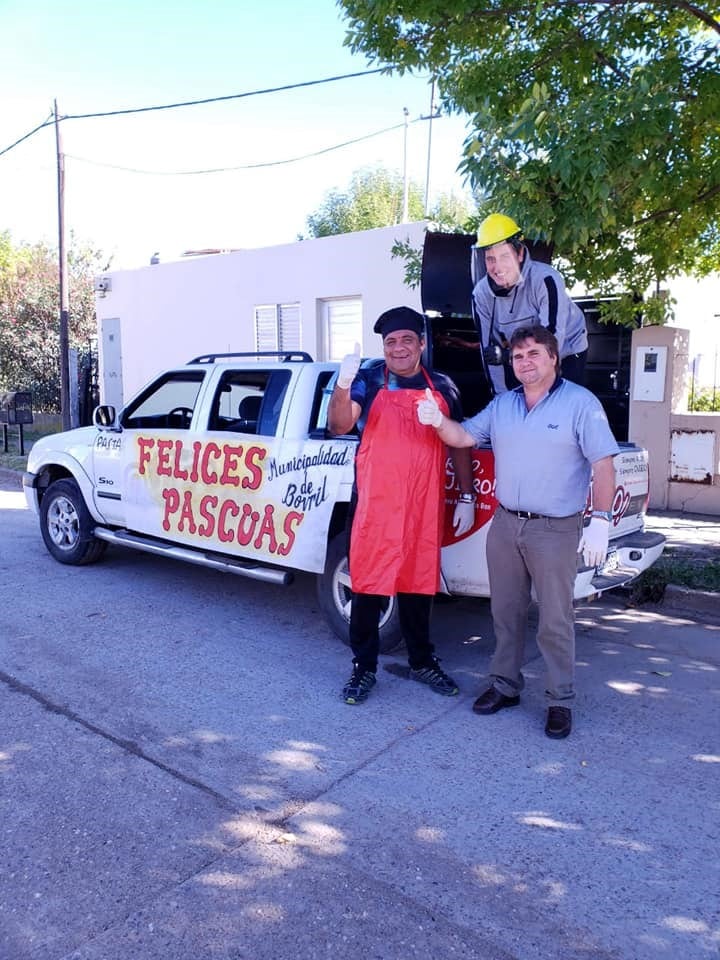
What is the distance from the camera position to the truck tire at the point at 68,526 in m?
7.40

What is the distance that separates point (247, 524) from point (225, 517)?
0.76 ft

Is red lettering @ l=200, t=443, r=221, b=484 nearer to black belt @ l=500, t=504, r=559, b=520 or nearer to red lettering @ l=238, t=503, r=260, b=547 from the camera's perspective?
red lettering @ l=238, t=503, r=260, b=547

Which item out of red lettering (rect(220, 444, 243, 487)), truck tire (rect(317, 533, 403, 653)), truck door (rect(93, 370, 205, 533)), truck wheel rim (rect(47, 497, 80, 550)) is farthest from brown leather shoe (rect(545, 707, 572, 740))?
truck wheel rim (rect(47, 497, 80, 550))

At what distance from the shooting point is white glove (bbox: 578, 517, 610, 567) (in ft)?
13.0

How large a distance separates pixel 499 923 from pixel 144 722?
221 cm

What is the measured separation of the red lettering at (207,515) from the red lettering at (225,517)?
3.1 inches

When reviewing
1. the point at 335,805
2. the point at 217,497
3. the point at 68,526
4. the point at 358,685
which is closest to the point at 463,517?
the point at 358,685

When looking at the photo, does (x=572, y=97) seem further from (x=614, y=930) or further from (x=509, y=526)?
(x=614, y=930)

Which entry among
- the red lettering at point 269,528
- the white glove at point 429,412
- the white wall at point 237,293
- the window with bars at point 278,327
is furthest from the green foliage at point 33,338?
the white glove at point 429,412

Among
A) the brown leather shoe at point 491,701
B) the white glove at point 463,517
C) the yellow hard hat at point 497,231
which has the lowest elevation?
the brown leather shoe at point 491,701

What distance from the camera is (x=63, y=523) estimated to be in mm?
7684

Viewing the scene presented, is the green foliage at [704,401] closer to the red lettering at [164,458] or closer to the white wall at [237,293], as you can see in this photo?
the white wall at [237,293]

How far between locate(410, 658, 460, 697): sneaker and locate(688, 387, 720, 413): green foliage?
6.41 meters

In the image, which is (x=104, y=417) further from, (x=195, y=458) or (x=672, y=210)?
(x=672, y=210)
